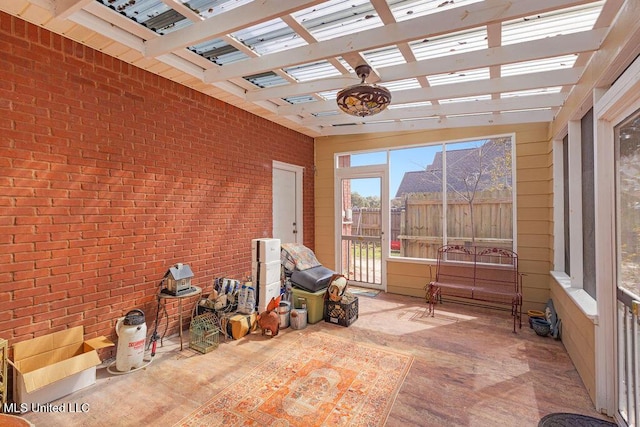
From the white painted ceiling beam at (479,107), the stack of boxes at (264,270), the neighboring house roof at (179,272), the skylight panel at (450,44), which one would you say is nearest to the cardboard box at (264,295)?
the stack of boxes at (264,270)

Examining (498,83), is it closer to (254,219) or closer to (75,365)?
(254,219)

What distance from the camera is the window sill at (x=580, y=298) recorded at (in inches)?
87.2

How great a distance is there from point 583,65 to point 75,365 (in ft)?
15.5

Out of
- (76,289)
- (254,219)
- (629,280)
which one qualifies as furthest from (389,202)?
(76,289)

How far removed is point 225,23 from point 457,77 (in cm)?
229

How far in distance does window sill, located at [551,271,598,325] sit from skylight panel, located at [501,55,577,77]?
6.80ft

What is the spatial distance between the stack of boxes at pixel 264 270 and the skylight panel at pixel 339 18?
2235 millimetres

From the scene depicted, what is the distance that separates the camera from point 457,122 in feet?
13.7

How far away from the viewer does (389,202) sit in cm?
504

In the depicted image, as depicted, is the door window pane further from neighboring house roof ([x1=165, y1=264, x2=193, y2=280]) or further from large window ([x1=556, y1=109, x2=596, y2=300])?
neighboring house roof ([x1=165, y1=264, x2=193, y2=280])

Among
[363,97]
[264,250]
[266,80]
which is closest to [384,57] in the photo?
[363,97]

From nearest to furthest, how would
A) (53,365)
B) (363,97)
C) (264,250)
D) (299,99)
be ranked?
(53,365) < (363,97) < (264,250) < (299,99)

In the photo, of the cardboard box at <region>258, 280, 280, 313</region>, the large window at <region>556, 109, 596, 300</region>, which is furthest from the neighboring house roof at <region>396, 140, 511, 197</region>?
the cardboard box at <region>258, 280, 280, 313</region>

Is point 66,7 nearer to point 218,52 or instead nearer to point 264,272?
point 218,52
